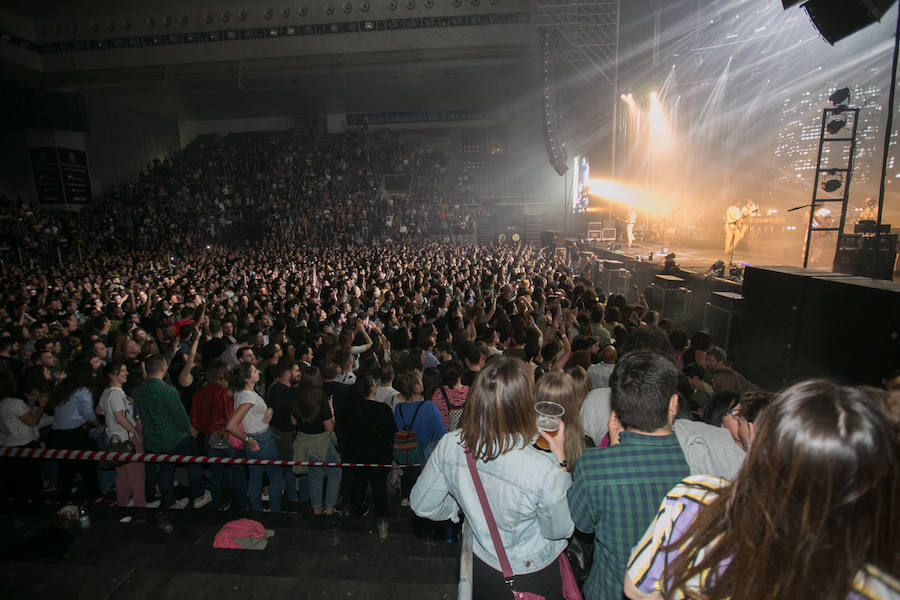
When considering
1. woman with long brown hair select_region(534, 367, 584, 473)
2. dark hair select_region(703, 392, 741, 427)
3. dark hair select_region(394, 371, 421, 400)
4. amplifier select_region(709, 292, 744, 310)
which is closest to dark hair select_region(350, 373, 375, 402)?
dark hair select_region(394, 371, 421, 400)

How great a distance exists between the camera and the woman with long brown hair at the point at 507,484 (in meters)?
1.69

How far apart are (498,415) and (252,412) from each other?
2888 millimetres

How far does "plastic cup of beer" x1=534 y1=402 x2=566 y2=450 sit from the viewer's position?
186cm

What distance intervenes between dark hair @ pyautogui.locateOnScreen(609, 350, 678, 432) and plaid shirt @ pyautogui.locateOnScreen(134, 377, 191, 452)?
3.73m

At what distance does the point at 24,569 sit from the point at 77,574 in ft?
1.34

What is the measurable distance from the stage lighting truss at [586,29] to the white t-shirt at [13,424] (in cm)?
1837

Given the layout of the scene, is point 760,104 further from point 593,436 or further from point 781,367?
point 593,436

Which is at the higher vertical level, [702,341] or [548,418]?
[548,418]

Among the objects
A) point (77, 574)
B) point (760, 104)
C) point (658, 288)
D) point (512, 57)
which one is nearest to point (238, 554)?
point (77, 574)

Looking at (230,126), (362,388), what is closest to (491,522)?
(362,388)

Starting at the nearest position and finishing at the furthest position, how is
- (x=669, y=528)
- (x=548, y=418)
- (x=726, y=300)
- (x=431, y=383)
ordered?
(x=669, y=528), (x=548, y=418), (x=431, y=383), (x=726, y=300)

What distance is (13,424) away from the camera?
12.5 feet

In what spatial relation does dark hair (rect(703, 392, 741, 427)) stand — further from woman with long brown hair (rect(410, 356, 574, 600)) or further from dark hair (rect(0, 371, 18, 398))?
dark hair (rect(0, 371, 18, 398))

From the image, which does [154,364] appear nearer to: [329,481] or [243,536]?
[243,536]
